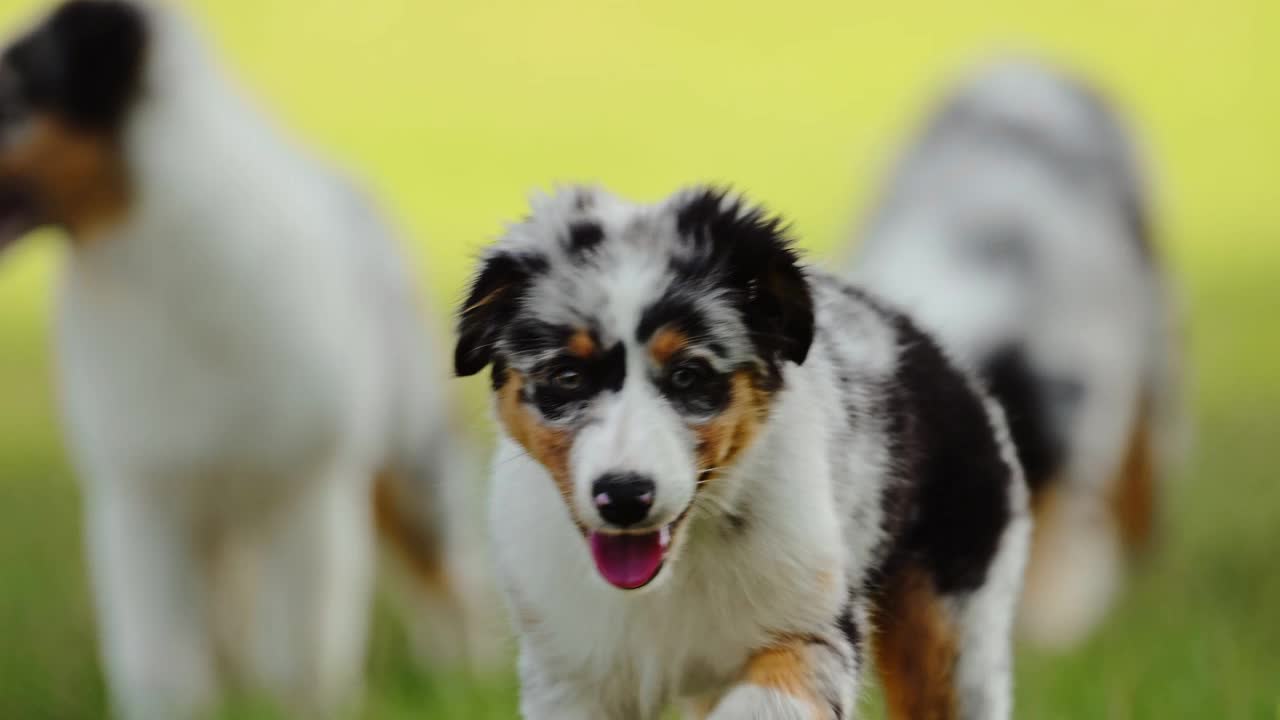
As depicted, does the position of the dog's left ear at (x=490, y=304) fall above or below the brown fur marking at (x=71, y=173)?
above

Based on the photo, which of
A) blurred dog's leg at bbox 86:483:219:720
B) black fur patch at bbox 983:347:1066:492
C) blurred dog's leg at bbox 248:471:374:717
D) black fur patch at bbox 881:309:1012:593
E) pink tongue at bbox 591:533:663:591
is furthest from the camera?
black fur patch at bbox 983:347:1066:492

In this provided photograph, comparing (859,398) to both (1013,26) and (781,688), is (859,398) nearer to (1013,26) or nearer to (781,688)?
(781,688)

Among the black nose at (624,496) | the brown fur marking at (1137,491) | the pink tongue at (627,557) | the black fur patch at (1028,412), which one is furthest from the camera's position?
the brown fur marking at (1137,491)

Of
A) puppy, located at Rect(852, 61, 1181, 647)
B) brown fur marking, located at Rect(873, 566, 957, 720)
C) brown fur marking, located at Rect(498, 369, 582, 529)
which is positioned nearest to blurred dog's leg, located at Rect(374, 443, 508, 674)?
puppy, located at Rect(852, 61, 1181, 647)

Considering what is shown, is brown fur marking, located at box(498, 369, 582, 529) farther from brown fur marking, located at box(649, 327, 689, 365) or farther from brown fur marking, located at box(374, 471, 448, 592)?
brown fur marking, located at box(374, 471, 448, 592)

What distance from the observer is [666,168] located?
16938mm

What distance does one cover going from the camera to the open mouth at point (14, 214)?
616cm

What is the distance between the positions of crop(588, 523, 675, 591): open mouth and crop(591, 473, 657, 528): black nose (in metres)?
0.13

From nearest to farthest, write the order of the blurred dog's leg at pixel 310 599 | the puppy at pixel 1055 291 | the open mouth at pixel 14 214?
the open mouth at pixel 14 214 < the blurred dog's leg at pixel 310 599 < the puppy at pixel 1055 291

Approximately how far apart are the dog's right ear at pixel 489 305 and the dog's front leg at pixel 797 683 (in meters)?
0.74

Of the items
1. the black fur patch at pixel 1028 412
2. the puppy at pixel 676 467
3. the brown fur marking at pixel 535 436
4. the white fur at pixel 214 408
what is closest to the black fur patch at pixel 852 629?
the puppy at pixel 676 467

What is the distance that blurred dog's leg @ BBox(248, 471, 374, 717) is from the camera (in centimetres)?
679

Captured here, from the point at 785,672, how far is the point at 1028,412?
4449mm

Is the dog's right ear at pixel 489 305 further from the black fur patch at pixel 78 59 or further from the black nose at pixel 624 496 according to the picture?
the black fur patch at pixel 78 59
